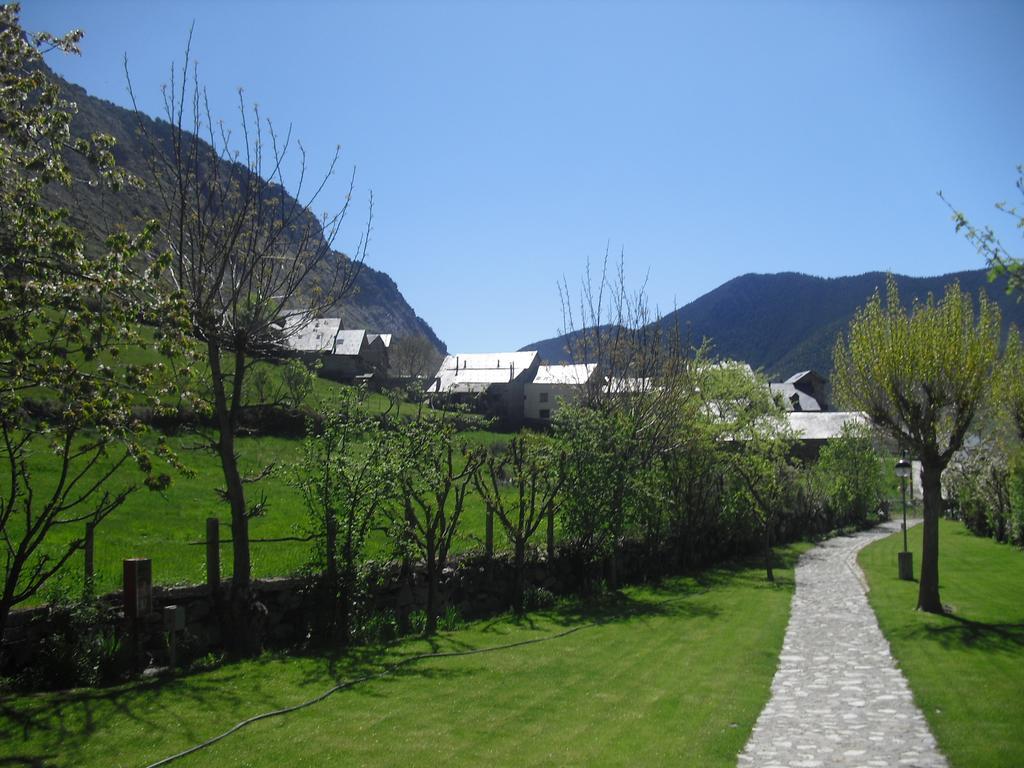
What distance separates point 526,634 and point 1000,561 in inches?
775

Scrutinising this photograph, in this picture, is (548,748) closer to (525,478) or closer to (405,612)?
(405,612)

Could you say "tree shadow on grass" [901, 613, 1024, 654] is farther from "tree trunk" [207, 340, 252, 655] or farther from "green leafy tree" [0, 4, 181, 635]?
"green leafy tree" [0, 4, 181, 635]

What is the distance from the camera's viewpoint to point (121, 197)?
1102 centimetres

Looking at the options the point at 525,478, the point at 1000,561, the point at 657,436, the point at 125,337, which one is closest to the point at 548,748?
the point at 125,337

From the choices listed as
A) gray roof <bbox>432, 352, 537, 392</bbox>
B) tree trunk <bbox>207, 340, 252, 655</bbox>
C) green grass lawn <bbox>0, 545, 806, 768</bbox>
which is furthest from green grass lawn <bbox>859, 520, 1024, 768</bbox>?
gray roof <bbox>432, 352, 537, 392</bbox>

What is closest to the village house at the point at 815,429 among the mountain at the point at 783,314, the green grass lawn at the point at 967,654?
the green grass lawn at the point at 967,654

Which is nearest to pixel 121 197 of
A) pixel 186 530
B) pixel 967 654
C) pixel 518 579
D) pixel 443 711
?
pixel 186 530

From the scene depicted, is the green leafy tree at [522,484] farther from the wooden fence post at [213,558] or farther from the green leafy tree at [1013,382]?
the green leafy tree at [1013,382]

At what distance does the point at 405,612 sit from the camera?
1371 centimetres

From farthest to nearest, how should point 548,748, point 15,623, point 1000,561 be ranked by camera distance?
point 1000,561, point 15,623, point 548,748

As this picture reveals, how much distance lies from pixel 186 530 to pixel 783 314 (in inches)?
6457

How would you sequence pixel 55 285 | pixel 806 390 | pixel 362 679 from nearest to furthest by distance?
pixel 55 285 → pixel 362 679 → pixel 806 390

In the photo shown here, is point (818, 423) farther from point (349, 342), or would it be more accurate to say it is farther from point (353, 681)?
point (353, 681)

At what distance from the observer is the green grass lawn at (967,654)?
7.55 metres
